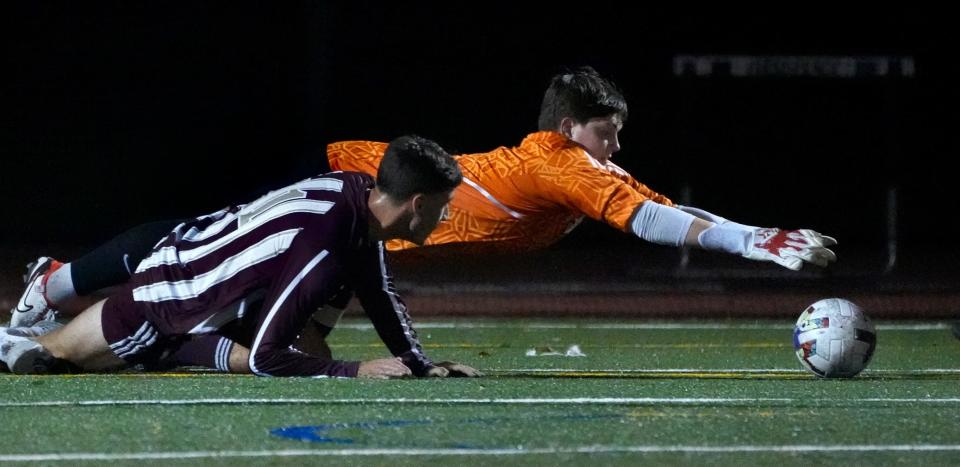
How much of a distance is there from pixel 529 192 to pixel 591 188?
1.49ft

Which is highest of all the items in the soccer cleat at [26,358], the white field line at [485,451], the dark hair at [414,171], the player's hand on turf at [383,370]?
the dark hair at [414,171]

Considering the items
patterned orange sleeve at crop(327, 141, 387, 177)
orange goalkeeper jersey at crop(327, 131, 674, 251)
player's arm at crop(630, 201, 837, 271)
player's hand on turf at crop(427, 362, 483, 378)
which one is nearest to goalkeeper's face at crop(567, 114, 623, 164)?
orange goalkeeper jersey at crop(327, 131, 674, 251)

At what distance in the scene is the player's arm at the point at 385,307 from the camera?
21.5 ft

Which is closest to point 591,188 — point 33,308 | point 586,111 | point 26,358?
point 586,111

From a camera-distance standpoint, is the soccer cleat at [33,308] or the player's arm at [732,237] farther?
the soccer cleat at [33,308]

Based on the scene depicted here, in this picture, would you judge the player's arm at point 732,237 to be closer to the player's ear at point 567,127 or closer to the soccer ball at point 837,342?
the soccer ball at point 837,342

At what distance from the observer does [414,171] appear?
6.15 meters

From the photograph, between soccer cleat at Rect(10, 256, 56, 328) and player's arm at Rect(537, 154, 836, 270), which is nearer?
player's arm at Rect(537, 154, 836, 270)

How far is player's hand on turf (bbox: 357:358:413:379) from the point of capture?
6277mm

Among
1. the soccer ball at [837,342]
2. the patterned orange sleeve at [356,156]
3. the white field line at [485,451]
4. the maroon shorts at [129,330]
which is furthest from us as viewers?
the patterned orange sleeve at [356,156]

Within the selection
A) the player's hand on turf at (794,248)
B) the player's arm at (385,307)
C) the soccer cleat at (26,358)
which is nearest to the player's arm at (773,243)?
the player's hand on turf at (794,248)

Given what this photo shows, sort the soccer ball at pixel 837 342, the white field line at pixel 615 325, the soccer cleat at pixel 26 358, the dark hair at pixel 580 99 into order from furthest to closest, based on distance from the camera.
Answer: the white field line at pixel 615 325 < the dark hair at pixel 580 99 < the soccer ball at pixel 837 342 < the soccer cleat at pixel 26 358

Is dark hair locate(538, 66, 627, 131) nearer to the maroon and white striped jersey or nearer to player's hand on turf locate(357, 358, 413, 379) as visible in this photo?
the maroon and white striped jersey

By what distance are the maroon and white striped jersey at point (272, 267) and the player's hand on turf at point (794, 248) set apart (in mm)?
1365
